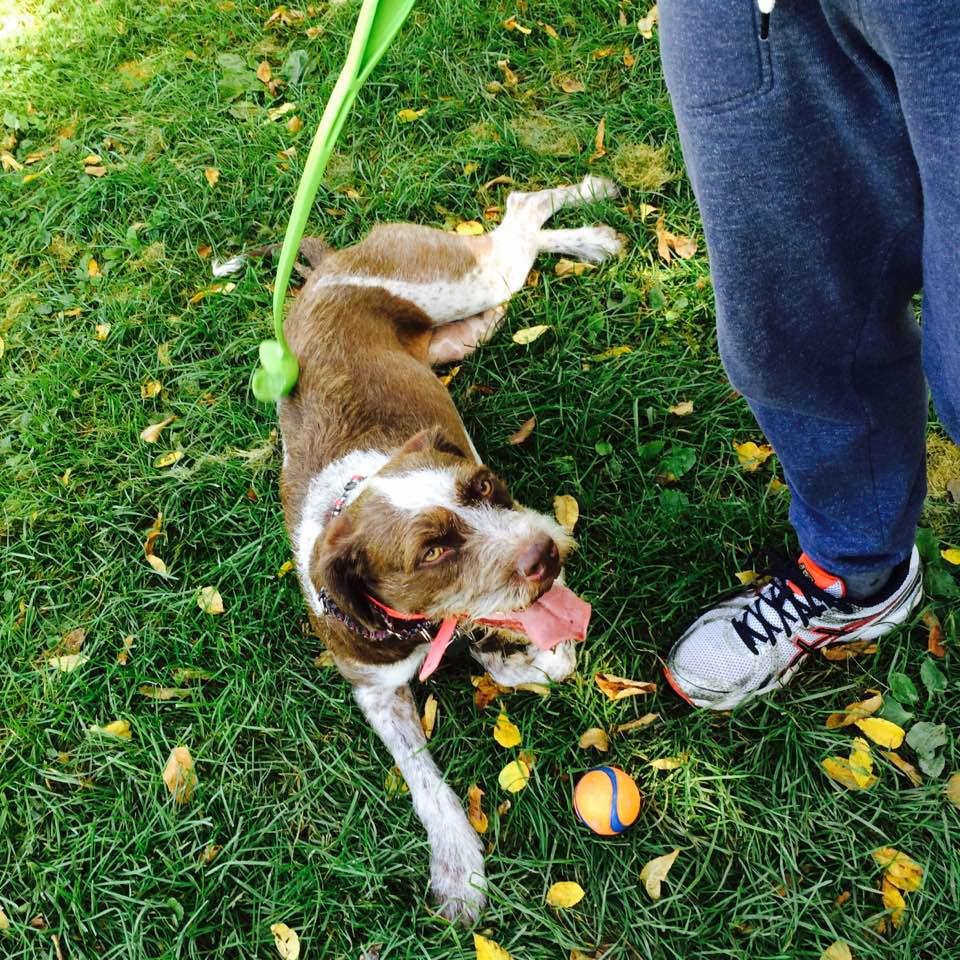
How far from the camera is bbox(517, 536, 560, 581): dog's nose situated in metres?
2.85

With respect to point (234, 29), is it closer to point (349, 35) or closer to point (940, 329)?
point (349, 35)

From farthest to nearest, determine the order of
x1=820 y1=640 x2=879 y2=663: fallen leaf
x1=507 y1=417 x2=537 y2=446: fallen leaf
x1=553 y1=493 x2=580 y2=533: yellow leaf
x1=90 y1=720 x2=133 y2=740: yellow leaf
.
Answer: x1=507 y1=417 x2=537 y2=446: fallen leaf → x1=553 y1=493 x2=580 y2=533: yellow leaf → x1=90 y1=720 x2=133 y2=740: yellow leaf → x1=820 y1=640 x2=879 y2=663: fallen leaf

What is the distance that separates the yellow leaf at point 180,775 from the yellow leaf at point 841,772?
8.13ft

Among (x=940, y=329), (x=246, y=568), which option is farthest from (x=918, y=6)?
(x=246, y=568)

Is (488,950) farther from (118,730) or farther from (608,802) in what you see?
(118,730)

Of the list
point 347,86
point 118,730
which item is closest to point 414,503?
point 347,86

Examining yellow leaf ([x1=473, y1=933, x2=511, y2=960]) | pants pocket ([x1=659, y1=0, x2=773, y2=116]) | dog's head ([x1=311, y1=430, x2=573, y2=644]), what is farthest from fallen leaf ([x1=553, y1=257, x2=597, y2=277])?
yellow leaf ([x1=473, y1=933, x2=511, y2=960])

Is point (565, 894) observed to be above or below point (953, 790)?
below

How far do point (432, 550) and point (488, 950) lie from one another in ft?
4.60

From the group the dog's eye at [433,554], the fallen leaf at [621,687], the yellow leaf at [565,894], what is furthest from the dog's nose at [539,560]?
the yellow leaf at [565,894]

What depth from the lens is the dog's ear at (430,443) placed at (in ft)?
10.1

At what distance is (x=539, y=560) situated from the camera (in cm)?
288

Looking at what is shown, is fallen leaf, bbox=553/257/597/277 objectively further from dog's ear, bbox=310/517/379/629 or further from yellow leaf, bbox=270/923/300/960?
yellow leaf, bbox=270/923/300/960

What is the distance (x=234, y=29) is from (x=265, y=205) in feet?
5.60
